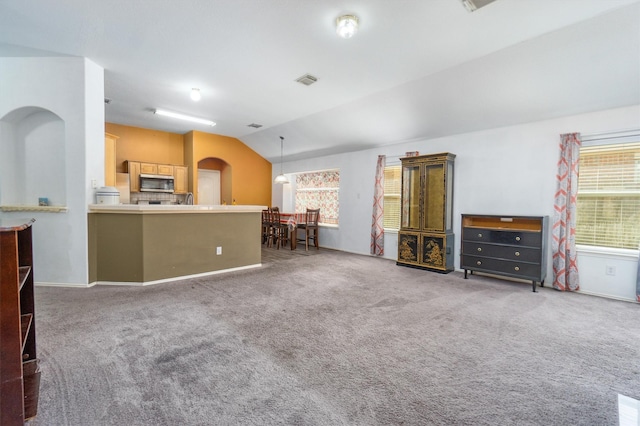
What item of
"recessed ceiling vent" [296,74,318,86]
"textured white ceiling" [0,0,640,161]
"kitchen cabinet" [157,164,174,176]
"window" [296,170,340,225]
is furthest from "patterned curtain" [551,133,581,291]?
"kitchen cabinet" [157,164,174,176]

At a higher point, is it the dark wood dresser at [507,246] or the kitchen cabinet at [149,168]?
the kitchen cabinet at [149,168]

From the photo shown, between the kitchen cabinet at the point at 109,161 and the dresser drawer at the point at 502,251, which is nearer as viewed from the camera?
the dresser drawer at the point at 502,251

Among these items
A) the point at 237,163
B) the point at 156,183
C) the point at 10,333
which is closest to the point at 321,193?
the point at 237,163

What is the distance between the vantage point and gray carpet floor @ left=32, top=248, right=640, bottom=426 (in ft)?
5.04

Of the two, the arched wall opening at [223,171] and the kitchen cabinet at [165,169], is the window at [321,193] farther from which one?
the kitchen cabinet at [165,169]

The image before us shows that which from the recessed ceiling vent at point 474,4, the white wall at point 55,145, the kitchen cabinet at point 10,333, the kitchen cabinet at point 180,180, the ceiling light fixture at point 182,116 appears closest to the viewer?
the kitchen cabinet at point 10,333

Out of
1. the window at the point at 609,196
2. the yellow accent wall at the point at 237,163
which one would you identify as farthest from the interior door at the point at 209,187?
the window at the point at 609,196

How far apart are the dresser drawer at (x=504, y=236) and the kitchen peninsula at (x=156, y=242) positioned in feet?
12.5

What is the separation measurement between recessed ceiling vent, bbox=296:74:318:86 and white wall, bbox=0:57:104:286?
2.72 m

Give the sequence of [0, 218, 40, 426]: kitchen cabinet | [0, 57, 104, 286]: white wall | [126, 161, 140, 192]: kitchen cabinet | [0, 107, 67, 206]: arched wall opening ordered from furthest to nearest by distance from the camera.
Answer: [126, 161, 140, 192]: kitchen cabinet < [0, 107, 67, 206]: arched wall opening < [0, 57, 104, 286]: white wall < [0, 218, 40, 426]: kitchen cabinet

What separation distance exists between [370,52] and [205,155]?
5.41m

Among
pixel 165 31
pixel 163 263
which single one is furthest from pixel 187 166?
pixel 165 31

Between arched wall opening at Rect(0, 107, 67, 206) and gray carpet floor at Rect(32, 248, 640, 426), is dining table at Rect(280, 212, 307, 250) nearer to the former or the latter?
gray carpet floor at Rect(32, 248, 640, 426)

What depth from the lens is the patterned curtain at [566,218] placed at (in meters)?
3.72
